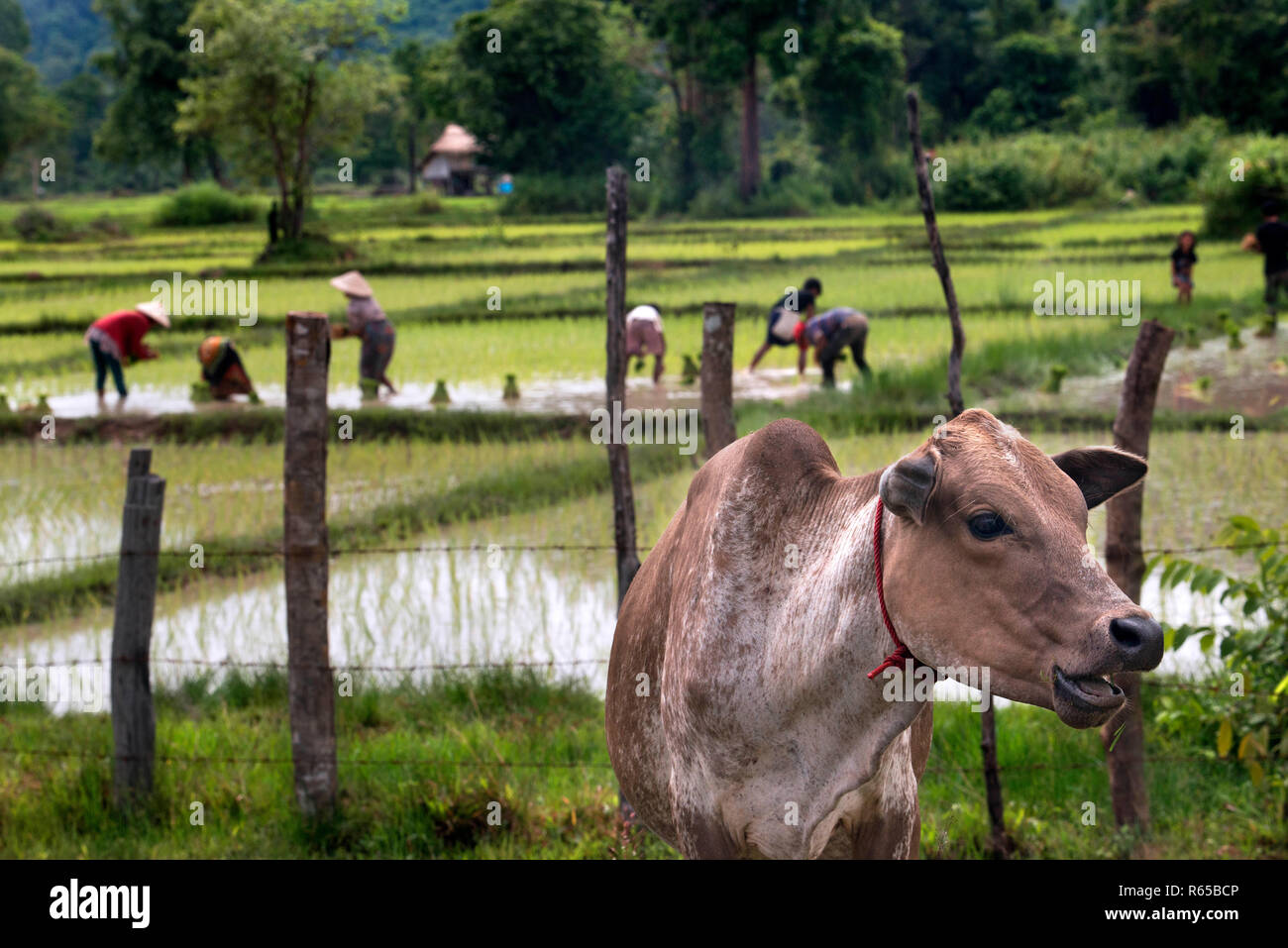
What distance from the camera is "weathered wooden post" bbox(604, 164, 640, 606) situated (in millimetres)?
4297

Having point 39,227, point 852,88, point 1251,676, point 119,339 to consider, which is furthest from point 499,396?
point 852,88

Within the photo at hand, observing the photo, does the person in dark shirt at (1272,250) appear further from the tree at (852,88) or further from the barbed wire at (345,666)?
the tree at (852,88)

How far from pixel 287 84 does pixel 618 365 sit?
66.0 feet

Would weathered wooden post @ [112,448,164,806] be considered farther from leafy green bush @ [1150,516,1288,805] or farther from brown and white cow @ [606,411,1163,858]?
leafy green bush @ [1150,516,1288,805]

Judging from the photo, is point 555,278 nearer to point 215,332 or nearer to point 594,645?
point 215,332

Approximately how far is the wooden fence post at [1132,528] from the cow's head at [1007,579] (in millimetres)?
2467

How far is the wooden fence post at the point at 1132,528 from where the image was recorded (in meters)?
4.17

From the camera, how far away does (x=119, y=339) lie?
462 inches

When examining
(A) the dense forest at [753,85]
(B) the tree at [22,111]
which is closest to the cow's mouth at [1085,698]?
(A) the dense forest at [753,85]

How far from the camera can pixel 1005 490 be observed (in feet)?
5.91

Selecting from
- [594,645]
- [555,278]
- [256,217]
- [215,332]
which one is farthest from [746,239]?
[594,645]

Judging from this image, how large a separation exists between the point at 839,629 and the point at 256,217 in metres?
28.7

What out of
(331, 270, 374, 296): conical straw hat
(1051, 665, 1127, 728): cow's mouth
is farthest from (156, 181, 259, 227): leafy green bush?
(1051, 665, 1127, 728): cow's mouth

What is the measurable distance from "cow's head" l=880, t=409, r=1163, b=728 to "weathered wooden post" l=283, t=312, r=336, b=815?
2.86m
